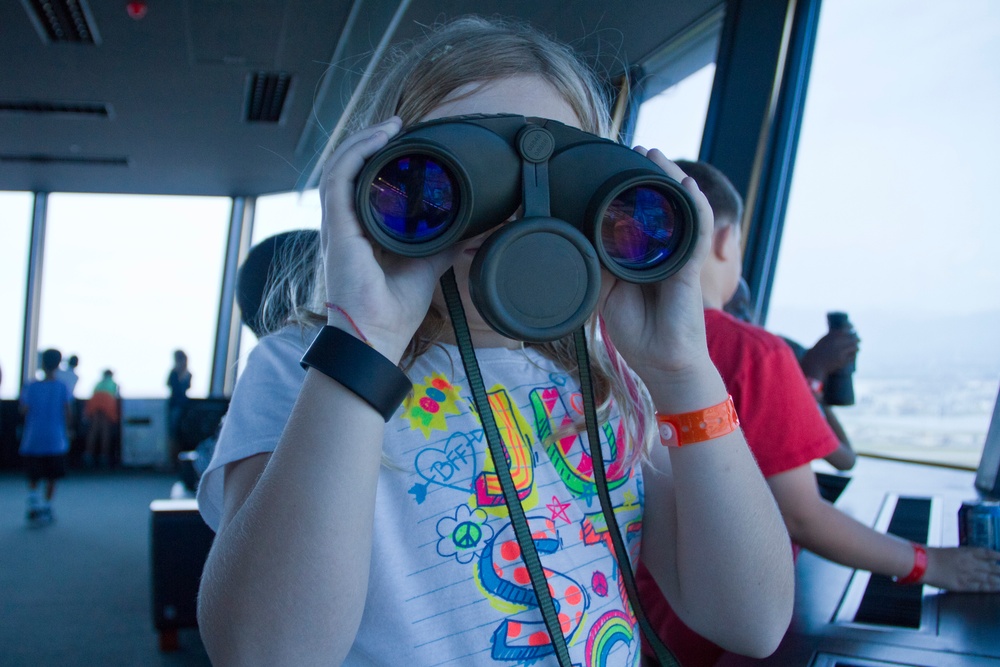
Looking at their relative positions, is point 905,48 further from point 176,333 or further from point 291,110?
point 176,333

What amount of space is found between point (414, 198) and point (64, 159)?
7430 millimetres

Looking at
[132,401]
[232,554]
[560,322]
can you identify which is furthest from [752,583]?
[132,401]

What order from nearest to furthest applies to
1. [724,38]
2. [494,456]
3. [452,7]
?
[494,456], [452,7], [724,38]

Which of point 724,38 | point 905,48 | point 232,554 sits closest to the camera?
point 232,554

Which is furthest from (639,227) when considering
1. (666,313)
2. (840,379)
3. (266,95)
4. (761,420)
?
(266,95)

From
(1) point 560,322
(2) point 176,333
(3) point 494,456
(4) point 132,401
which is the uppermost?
(1) point 560,322

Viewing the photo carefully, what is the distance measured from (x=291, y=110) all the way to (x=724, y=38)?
3.86 meters

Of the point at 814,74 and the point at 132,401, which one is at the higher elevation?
the point at 814,74

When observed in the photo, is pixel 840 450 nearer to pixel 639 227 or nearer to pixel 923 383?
pixel 923 383

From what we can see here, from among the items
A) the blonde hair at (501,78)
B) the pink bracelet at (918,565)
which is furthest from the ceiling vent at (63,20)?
the pink bracelet at (918,565)

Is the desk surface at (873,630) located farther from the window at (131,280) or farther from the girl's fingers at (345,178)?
the window at (131,280)

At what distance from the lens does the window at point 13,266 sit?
303 inches

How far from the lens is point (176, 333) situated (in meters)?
8.29

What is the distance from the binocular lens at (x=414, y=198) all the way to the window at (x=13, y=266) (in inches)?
335
